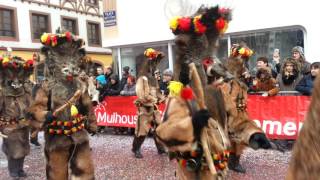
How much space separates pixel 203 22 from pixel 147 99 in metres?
4.28

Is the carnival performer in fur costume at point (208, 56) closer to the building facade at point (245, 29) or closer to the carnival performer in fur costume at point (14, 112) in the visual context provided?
the carnival performer in fur costume at point (14, 112)

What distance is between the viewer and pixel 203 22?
3.08 meters

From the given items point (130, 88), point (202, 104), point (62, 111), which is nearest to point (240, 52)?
point (62, 111)

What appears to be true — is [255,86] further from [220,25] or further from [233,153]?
[220,25]

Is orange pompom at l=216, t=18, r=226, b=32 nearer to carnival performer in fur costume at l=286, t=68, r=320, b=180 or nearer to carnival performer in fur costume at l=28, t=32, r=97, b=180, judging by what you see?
carnival performer in fur costume at l=286, t=68, r=320, b=180

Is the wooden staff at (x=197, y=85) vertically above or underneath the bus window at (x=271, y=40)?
underneath

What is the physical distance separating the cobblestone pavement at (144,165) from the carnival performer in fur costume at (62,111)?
1659 mm

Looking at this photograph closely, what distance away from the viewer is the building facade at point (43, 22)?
21.2m

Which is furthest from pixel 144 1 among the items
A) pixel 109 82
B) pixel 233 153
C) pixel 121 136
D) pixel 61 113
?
pixel 61 113

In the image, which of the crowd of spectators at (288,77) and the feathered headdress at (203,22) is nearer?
the feathered headdress at (203,22)

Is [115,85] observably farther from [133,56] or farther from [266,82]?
[266,82]

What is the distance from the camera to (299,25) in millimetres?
9914

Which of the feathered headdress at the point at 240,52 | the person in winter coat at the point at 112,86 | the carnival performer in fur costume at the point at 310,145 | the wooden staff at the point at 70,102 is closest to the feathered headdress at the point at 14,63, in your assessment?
the wooden staff at the point at 70,102

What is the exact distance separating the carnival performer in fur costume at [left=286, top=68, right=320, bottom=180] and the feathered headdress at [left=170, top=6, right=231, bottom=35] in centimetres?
173
